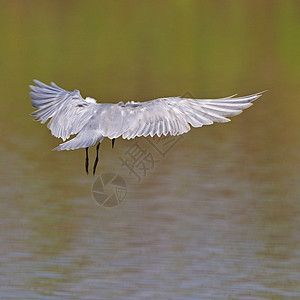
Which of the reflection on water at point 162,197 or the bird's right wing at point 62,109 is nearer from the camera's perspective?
the bird's right wing at point 62,109

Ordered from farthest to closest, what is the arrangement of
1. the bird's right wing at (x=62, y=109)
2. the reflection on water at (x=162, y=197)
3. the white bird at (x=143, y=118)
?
1. the reflection on water at (x=162, y=197)
2. the bird's right wing at (x=62, y=109)
3. the white bird at (x=143, y=118)

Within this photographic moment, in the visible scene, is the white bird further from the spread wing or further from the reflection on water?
the reflection on water

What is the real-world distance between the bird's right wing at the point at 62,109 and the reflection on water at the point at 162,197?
56.1 inches

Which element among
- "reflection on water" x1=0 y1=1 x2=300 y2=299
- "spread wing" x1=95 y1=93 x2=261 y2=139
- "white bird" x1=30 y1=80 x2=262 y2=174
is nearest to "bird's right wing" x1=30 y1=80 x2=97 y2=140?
"white bird" x1=30 y1=80 x2=262 y2=174

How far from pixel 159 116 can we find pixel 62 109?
0.99 meters

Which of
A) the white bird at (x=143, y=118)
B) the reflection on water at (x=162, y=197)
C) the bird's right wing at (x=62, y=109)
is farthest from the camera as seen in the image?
the reflection on water at (x=162, y=197)

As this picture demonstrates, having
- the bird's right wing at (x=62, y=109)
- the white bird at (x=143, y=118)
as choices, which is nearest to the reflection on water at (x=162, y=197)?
the bird's right wing at (x=62, y=109)

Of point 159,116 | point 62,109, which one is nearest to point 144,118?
point 159,116

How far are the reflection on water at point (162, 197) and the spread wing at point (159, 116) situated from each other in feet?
5.08

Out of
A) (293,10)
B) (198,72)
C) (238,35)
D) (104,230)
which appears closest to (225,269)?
(104,230)

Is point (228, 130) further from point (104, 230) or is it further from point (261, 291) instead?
point (261, 291)

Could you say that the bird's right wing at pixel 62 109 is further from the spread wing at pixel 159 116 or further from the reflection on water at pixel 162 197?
the reflection on water at pixel 162 197

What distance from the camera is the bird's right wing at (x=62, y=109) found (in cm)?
794

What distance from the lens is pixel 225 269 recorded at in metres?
8.76
